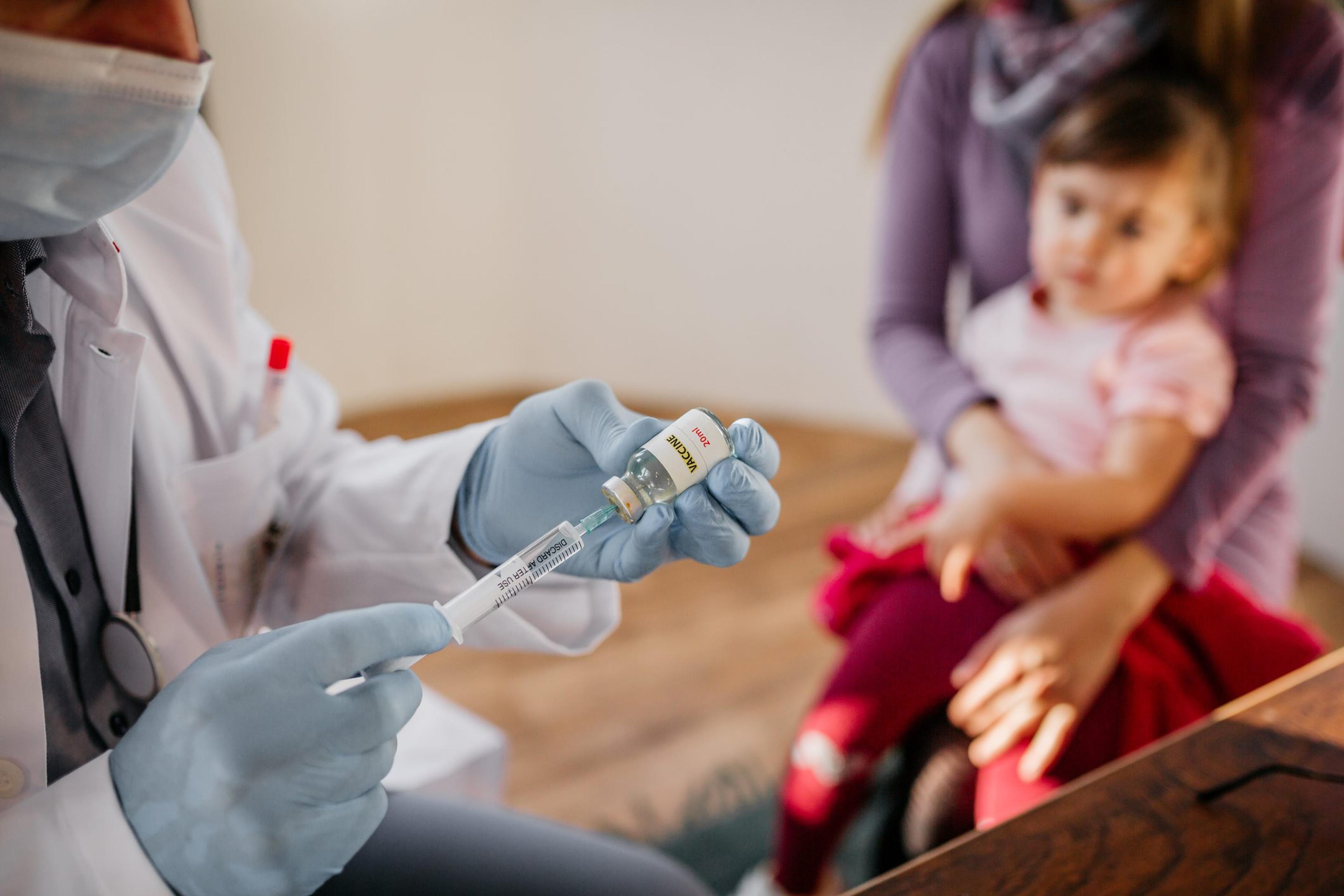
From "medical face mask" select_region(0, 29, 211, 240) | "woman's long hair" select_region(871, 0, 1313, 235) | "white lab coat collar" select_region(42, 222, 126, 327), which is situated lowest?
"white lab coat collar" select_region(42, 222, 126, 327)

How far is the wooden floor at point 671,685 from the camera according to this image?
5.24 feet

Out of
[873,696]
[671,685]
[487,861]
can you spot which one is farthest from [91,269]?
[671,685]

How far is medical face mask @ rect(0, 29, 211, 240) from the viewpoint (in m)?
0.52

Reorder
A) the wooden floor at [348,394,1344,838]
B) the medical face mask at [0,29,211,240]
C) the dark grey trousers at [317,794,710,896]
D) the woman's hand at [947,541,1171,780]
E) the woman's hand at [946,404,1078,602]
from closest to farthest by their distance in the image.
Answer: the medical face mask at [0,29,211,240] → the dark grey trousers at [317,794,710,896] → the woman's hand at [947,541,1171,780] → the woman's hand at [946,404,1078,602] → the wooden floor at [348,394,1344,838]

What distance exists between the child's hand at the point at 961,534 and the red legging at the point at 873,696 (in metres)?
0.04

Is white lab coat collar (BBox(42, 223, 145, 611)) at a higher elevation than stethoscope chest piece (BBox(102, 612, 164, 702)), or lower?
higher

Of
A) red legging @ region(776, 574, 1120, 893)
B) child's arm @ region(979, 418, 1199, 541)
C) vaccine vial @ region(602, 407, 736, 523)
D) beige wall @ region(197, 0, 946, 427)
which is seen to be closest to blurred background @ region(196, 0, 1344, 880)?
beige wall @ region(197, 0, 946, 427)

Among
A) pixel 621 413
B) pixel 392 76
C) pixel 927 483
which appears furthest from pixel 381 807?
pixel 392 76

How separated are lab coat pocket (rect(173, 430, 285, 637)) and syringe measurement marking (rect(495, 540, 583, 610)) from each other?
285 millimetres

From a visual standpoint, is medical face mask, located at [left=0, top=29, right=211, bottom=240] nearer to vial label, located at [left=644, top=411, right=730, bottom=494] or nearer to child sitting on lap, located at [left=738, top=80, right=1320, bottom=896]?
vial label, located at [left=644, top=411, right=730, bottom=494]

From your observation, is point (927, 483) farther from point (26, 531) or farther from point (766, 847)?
point (26, 531)

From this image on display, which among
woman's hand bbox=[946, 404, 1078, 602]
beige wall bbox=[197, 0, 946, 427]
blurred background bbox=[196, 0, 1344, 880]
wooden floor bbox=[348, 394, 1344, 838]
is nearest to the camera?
woman's hand bbox=[946, 404, 1078, 602]

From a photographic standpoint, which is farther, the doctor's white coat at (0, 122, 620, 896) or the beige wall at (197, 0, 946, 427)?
the beige wall at (197, 0, 946, 427)

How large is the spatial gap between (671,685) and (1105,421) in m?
0.99
